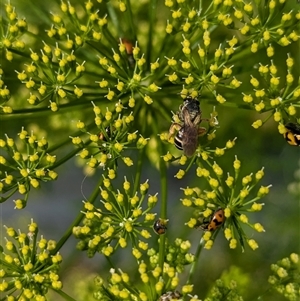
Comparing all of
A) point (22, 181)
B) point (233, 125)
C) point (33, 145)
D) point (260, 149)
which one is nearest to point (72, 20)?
point (33, 145)

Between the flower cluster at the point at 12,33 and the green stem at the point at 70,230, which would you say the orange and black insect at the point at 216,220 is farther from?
the flower cluster at the point at 12,33

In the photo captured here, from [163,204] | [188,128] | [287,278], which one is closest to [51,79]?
[188,128]

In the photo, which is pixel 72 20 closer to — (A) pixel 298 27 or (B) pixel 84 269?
(A) pixel 298 27

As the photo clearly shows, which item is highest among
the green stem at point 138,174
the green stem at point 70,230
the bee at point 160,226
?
the green stem at point 138,174

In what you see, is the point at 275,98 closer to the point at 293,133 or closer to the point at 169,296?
the point at 293,133

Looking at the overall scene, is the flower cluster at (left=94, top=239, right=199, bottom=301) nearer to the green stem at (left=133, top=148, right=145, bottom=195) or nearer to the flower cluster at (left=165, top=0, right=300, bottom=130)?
the green stem at (left=133, top=148, right=145, bottom=195)

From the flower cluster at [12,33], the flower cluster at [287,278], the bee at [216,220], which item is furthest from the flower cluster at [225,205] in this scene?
the flower cluster at [12,33]
